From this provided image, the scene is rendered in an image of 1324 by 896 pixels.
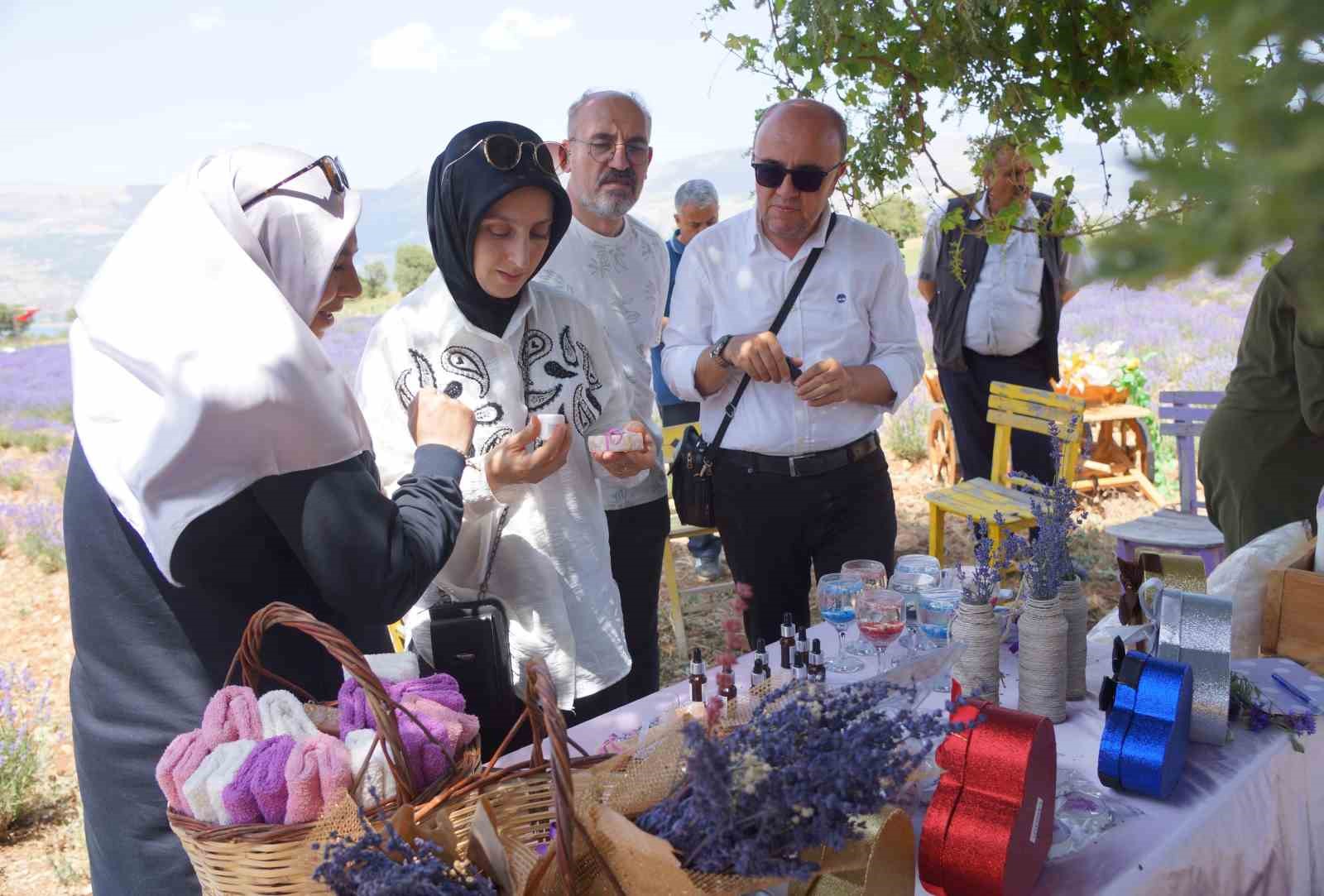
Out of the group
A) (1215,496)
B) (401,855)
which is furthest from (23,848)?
(1215,496)

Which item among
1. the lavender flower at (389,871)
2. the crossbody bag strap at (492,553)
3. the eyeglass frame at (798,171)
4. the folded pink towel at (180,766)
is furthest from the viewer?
the eyeglass frame at (798,171)

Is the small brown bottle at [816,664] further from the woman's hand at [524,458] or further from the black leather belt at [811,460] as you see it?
the black leather belt at [811,460]

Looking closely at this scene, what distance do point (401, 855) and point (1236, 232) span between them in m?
0.98

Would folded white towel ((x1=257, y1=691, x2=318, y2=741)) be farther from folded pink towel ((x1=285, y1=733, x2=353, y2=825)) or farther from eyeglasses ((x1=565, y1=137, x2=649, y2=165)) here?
eyeglasses ((x1=565, y1=137, x2=649, y2=165))

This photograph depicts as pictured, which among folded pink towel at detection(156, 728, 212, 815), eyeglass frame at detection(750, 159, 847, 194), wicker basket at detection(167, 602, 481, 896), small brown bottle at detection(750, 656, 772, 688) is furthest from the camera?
eyeglass frame at detection(750, 159, 847, 194)

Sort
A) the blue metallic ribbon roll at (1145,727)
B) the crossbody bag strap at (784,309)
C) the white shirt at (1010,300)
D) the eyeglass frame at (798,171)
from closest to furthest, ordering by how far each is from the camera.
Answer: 1. the blue metallic ribbon roll at (1145,727)
2. the eyeglass frame at (798,171)
3. the crossbody bag strap at (784,309)
4. the white shirt at (1010,300)

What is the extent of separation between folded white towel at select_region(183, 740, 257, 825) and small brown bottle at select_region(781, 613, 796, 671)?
44.7 inches

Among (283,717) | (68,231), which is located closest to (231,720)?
(283,717)

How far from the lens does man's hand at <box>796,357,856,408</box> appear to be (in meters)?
2.95

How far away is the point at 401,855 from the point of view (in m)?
1.06

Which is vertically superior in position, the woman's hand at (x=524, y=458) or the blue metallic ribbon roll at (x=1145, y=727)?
the woman's hand at (x=524, y=458)

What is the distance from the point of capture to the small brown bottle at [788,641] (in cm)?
209

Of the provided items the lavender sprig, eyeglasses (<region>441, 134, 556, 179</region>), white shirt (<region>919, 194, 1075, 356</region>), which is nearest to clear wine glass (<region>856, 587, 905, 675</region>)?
the lavender sprig

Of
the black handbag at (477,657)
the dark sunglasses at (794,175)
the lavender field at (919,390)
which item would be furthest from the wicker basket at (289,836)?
the lavender field at (919,390)
